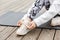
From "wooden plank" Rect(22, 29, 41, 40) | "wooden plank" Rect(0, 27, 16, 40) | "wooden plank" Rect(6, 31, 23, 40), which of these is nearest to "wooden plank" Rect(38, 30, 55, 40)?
"wooden plank" Rect(22, 29, 41, 40)

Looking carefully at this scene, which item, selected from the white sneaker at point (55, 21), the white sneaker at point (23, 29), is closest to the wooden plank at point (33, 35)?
the white sneaker at point (23, 29)

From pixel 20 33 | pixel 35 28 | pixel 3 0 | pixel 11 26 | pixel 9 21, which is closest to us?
pixel 20 33

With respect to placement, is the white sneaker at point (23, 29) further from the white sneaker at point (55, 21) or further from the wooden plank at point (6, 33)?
the white sneaker at point (55, 21)

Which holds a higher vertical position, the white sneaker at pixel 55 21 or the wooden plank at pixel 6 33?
the white sneaker at pixel 55 21

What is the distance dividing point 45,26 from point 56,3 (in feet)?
0.77

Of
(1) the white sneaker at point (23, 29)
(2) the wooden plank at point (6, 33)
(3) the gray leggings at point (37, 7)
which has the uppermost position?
(3) the gray leggings at point (37, 7)

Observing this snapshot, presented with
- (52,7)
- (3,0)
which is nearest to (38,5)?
(52,7)

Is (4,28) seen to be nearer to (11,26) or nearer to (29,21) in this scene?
(11,26)

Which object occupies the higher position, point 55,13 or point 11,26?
point 55,13

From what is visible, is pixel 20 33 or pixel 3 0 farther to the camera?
pixel 3 0

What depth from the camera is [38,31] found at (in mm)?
1496

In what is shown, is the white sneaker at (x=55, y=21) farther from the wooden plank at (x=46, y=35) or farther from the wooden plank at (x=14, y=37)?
the wooden plank at (x=14, y=37)

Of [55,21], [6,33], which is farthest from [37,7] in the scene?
[6,33]

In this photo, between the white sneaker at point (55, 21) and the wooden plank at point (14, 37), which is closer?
the wooden plank at point (14, 37)
